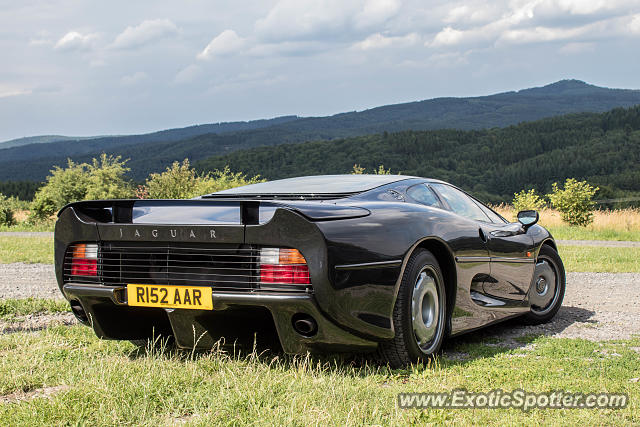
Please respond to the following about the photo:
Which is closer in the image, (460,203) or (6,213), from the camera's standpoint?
(460,203)

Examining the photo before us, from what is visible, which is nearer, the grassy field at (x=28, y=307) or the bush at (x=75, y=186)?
the grassy field at (x=28, y=307)

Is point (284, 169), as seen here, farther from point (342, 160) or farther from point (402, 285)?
point (402, 285)

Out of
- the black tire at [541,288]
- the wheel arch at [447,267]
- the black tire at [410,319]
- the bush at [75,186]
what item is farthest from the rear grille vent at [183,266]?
the bush at [75,186]

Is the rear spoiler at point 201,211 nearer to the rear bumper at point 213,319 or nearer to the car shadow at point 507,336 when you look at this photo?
the rear bumper at point 213,319

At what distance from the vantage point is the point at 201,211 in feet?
11.9

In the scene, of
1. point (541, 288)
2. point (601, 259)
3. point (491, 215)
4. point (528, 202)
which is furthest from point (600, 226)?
point (491, 215)

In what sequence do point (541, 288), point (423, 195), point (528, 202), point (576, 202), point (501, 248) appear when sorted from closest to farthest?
1. point (423, 195)
2. point (501, 248)
3. point (541, 288)
4. point (576, 202)
5. point (528, 202)

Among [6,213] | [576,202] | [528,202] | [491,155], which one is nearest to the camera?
[576,202]

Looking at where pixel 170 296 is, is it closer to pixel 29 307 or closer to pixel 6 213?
pixel 29 307

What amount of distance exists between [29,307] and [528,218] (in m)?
4.69

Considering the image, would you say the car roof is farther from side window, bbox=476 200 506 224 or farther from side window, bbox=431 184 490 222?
side window, bbox=476 200 506 224

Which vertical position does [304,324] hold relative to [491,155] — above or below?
below

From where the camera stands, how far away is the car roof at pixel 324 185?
4.46 meters

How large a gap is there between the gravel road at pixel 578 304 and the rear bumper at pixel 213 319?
170cm
